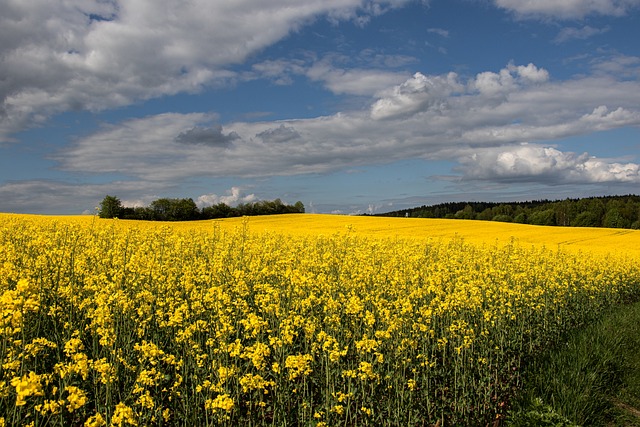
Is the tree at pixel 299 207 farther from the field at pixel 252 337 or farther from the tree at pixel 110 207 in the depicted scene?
the field at pixel 252 337

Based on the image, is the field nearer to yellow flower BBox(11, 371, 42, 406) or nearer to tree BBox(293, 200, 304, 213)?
yellow flower BBox(11, 371, 42, 406)

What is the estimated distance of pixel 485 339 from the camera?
25.9ft

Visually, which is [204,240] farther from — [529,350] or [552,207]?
[552,207]

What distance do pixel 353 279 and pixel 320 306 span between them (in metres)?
0.97

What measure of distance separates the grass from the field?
20.8 inches

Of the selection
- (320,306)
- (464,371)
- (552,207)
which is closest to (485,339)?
(464,371)

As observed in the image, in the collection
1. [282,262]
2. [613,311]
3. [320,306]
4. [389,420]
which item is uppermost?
[282,262]

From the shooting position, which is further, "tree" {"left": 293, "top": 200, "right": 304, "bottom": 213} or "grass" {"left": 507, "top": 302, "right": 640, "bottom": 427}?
"tree" {"left": 293, "top": 200, "right": 304, "bottom": 213}

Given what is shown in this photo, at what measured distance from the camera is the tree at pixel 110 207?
148 feet

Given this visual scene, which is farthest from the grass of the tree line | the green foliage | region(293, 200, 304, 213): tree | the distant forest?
the distant forest

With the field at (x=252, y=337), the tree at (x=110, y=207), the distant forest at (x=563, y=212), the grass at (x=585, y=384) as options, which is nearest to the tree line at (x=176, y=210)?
the tree at (x=110, y=207)

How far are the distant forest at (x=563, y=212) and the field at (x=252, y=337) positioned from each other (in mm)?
64315

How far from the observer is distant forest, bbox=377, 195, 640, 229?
2945 inches

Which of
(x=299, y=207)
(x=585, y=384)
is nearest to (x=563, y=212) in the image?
(x=299, y=207)
